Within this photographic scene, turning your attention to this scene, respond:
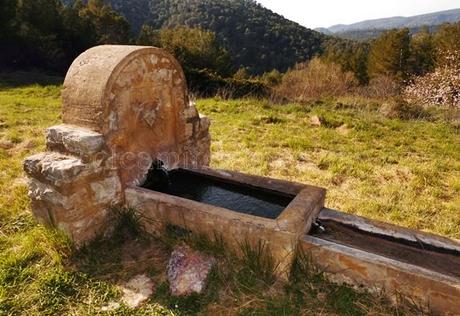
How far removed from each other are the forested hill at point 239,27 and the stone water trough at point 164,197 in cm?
3886

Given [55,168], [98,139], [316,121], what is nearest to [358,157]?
[316,121]

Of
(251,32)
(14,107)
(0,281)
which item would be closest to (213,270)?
(0,281)

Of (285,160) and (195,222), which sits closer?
(195,222)

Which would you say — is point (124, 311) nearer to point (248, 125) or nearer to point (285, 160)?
point (285, 160)

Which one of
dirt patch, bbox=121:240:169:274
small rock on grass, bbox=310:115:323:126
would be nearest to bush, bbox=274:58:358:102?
small rock on grass, bbox=310:115:323:126

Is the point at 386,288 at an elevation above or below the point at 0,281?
above

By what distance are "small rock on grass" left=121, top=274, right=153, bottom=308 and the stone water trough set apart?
49 centimetres

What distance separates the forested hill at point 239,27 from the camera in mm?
44375

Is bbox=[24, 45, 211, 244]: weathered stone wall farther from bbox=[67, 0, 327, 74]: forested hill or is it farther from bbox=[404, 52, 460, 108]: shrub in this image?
bbox=[67, 0, 327, 74]: forested hill

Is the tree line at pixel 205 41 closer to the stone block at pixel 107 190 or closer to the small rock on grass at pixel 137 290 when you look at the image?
the stone block at pixel 107 190

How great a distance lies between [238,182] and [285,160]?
2483mm

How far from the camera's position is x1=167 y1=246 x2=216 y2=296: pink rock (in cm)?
250

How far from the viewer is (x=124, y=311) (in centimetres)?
236

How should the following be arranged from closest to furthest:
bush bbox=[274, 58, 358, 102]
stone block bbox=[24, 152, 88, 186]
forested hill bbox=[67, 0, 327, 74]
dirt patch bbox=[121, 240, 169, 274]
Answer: stone block bbox=[24, 152, 88, 186]
dirt patch bbox=[121, 240, 169, 274]
bush bbox=[274, 58, 358, 102]
forested hill bbox=[67, 0, 327, 74]
